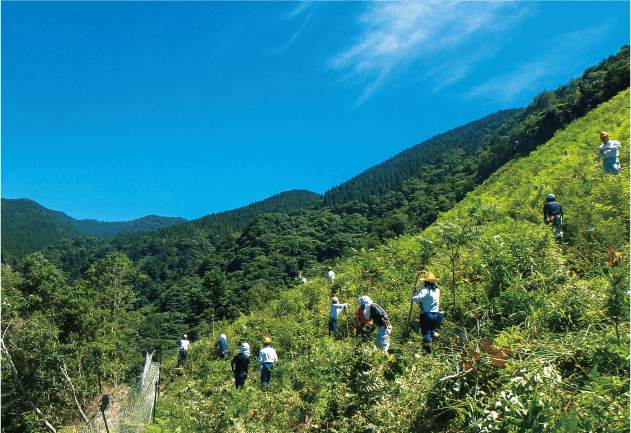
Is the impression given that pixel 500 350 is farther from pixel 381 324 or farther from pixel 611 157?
pixel 611 157

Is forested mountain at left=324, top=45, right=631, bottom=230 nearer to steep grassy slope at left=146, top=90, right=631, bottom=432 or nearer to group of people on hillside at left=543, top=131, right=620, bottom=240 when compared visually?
group of people on hillside at left=543, top=131, right=620, bottom=240

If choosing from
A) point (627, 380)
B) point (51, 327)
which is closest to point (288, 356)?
point (627, 380)

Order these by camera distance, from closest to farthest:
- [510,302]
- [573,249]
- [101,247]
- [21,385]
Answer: [510,302] < [573,249] < [21,385] < [101,247]

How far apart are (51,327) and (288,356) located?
17959 mm

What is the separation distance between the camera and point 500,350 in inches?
134

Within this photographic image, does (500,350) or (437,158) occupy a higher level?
(437,158)

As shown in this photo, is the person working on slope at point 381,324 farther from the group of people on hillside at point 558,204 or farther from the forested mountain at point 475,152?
the forested mountain at point 475,152

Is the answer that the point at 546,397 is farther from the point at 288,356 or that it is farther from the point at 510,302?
the point at 288,356

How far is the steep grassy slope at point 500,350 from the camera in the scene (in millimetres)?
2832

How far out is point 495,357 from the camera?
11.0ft

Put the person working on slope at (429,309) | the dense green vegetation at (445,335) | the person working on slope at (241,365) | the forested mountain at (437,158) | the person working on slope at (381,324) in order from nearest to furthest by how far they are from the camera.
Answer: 1. the dense green vegetation at (445,335)
2. the person working on slope at (429,309)
3. the person working on slope at (381,324)
4. the person working on slope at (241,365)
5. the forested mountain at (437,158)

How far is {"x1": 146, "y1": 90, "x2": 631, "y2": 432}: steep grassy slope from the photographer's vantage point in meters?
2.83

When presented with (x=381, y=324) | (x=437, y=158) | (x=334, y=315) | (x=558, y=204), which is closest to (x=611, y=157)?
(x=558, y=204)

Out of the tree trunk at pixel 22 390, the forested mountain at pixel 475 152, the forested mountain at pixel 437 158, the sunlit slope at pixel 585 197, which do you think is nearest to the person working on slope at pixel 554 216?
the sunlit slope at pixel 585 197
